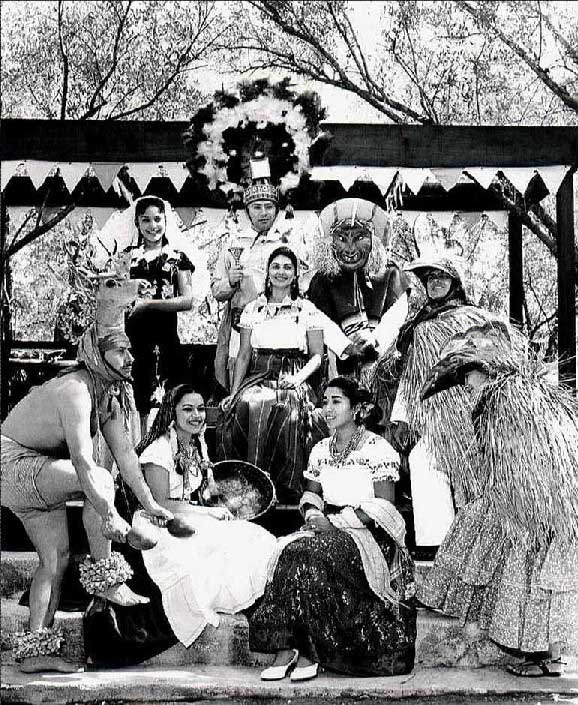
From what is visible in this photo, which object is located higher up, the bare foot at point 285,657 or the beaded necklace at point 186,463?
the beaded necklace at point 186,463

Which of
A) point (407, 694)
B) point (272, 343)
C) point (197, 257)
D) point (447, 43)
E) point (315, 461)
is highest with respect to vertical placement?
point (447, 43)

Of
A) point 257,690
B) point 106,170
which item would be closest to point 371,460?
point 257,690

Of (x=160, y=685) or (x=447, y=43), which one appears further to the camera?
(x=447, y=43)

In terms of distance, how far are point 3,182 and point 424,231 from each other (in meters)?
2.51

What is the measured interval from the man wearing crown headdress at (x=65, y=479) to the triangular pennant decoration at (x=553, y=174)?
2.31 metres

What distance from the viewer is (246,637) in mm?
5281

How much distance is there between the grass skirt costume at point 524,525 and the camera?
5047mm

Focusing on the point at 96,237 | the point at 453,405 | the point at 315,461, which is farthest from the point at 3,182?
the point at 453,405

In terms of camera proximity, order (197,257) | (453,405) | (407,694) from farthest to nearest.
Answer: (197,257), (453,405), (407,694)

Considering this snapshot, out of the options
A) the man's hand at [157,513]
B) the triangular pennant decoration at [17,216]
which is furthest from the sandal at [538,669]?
the triangular pennant decoration at [17,216]

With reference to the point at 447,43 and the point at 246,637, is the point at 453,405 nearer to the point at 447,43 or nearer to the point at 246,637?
the point at 246,637

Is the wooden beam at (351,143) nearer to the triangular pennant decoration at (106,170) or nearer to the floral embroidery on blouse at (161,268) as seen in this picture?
the triangular pennant decoration at (106,170)

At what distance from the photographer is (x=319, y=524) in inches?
208

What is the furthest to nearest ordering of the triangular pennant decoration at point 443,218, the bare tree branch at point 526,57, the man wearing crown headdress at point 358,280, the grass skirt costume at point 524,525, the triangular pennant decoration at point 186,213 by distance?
the triangular pennant decoration at point 443,218, the triangular pennant decoration at point 186,213, the bare tree branch at point 526,57, the man wearing crown headdress at point 358,280, the grass skirt costume at point 524,525
